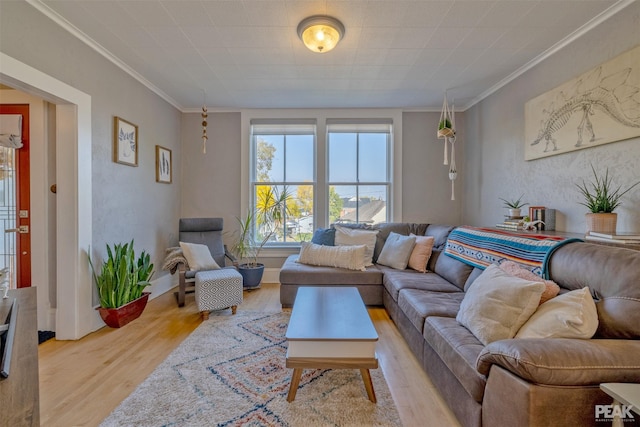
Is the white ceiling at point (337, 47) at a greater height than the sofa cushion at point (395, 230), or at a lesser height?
greater

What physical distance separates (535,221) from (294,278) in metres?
2.43

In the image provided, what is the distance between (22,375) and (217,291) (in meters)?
1.88

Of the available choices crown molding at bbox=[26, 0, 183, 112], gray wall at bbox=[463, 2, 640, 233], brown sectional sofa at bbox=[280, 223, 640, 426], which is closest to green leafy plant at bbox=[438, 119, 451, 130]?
gray wall at bbox=[463, 2, 640, 233]

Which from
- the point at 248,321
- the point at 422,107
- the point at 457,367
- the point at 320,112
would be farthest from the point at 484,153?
the point at 248,321

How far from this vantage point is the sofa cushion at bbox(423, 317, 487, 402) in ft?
4.39

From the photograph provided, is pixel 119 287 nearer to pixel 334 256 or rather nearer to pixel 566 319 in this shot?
pixel 334 256

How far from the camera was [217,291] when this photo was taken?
2939 millimetres

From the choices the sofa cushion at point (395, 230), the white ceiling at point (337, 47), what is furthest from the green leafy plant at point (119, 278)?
the sofa cushion at point (395, 230)

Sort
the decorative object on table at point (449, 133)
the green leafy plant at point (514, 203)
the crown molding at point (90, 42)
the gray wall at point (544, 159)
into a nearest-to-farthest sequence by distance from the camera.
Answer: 1. the gray wall at point (544, 159)
2. the crown molding at point (90, 42)
3. the green leafy plant at point (514, 203)
4. the decorative object on table at point (449, 133)

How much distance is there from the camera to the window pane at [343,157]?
4367mm

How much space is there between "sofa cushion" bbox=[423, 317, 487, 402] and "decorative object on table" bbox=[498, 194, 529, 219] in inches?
67.1

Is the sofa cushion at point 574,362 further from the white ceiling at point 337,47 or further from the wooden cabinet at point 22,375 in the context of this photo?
the white ceiling at point 337,47

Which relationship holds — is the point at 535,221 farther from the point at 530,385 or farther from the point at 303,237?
the point at 303,237

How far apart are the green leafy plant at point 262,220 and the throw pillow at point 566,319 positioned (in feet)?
11.0
